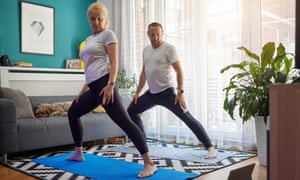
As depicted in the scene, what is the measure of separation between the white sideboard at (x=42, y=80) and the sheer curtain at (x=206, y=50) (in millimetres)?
1120

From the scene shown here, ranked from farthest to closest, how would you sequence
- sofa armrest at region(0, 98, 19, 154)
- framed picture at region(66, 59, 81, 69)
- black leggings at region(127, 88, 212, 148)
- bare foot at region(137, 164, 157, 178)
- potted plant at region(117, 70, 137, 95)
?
framed picture at region(66, 59, 81, 69)
potted plant at region(117, 70, 137, 95)
black leggings at region(127, 88, 212, 148)
sofa armrest at region(0, 98, 19, 154)
bare foot at region(137, 164, 157, 178)

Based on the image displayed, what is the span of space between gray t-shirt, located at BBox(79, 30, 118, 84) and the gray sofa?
0.86 meters

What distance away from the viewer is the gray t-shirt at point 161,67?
295 centimetres

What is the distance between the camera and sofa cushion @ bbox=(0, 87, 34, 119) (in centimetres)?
329

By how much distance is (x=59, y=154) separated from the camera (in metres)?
3.17

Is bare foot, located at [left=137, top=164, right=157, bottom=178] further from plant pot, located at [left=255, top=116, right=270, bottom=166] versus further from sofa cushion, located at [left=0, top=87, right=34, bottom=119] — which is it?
sofa cushion, located at [left=0, top=87, right=34, bottom=119]

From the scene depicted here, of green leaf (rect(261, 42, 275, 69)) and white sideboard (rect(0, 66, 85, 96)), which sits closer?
green leaf (rect(261, 42, 275, 69))


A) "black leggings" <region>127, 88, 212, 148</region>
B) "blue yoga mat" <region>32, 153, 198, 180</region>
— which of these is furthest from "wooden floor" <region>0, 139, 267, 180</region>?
"black leggings" <region>127, 88, 212, 148</region>

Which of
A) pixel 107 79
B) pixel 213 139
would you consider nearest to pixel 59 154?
pixel 107 79

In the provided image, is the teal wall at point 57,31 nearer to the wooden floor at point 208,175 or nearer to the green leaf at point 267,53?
the wooden floor at point 208,175

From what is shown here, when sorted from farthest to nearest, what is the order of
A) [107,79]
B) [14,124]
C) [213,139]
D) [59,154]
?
1. [213,139]
2. [59,154]
3. [14,124]
4. [107,79]

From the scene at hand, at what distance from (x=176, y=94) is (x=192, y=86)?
0.95 meters

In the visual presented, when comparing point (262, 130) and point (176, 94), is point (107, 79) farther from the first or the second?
point (262, 130)

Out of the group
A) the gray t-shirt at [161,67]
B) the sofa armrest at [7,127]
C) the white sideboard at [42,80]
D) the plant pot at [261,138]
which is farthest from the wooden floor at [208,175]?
the white sideboard at [42,80]
